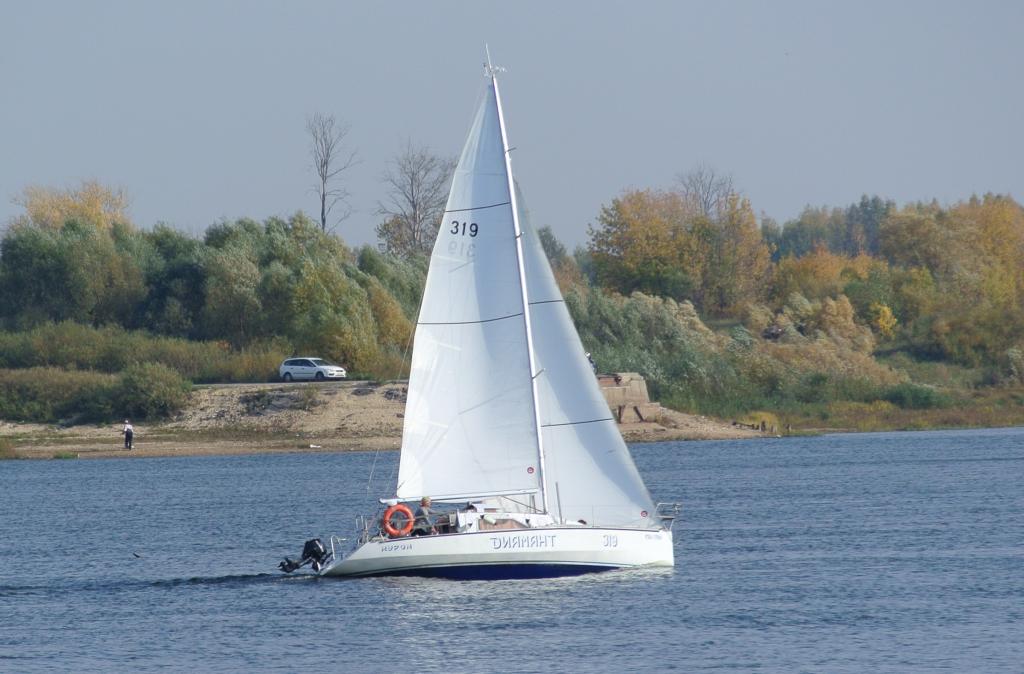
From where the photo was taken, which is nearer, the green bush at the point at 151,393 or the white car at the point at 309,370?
the green bush at the point at 151,393

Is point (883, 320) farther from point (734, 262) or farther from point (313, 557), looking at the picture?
point (313, 557)

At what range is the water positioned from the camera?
26469 mm

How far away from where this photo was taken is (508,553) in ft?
101

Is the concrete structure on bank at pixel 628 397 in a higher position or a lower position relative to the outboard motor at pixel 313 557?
higher

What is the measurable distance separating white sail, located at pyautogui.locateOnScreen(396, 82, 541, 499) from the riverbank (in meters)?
43.8

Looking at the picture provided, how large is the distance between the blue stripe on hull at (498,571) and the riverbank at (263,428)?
4413cm

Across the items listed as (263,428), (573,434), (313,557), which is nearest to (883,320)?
(263,428)

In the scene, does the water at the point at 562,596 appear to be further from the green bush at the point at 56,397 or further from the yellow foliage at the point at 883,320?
the yellow foliage at the point at 883,320

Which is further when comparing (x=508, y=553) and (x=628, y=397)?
(x=628, y=397)

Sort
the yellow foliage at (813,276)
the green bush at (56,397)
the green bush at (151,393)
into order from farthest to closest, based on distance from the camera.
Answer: the yellow foliage at (813,276) → the green bush at (56,397) → the green bush at (151,393)

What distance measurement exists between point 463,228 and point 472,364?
9.15 feet

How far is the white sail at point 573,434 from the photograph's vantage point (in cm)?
3169

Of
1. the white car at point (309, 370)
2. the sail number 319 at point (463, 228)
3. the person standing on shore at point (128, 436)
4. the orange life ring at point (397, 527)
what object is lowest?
the orange life ring at point (397, 527)

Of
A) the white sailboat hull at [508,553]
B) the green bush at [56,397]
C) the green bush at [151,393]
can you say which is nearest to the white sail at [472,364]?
the white sailboat hull at [508,553]
